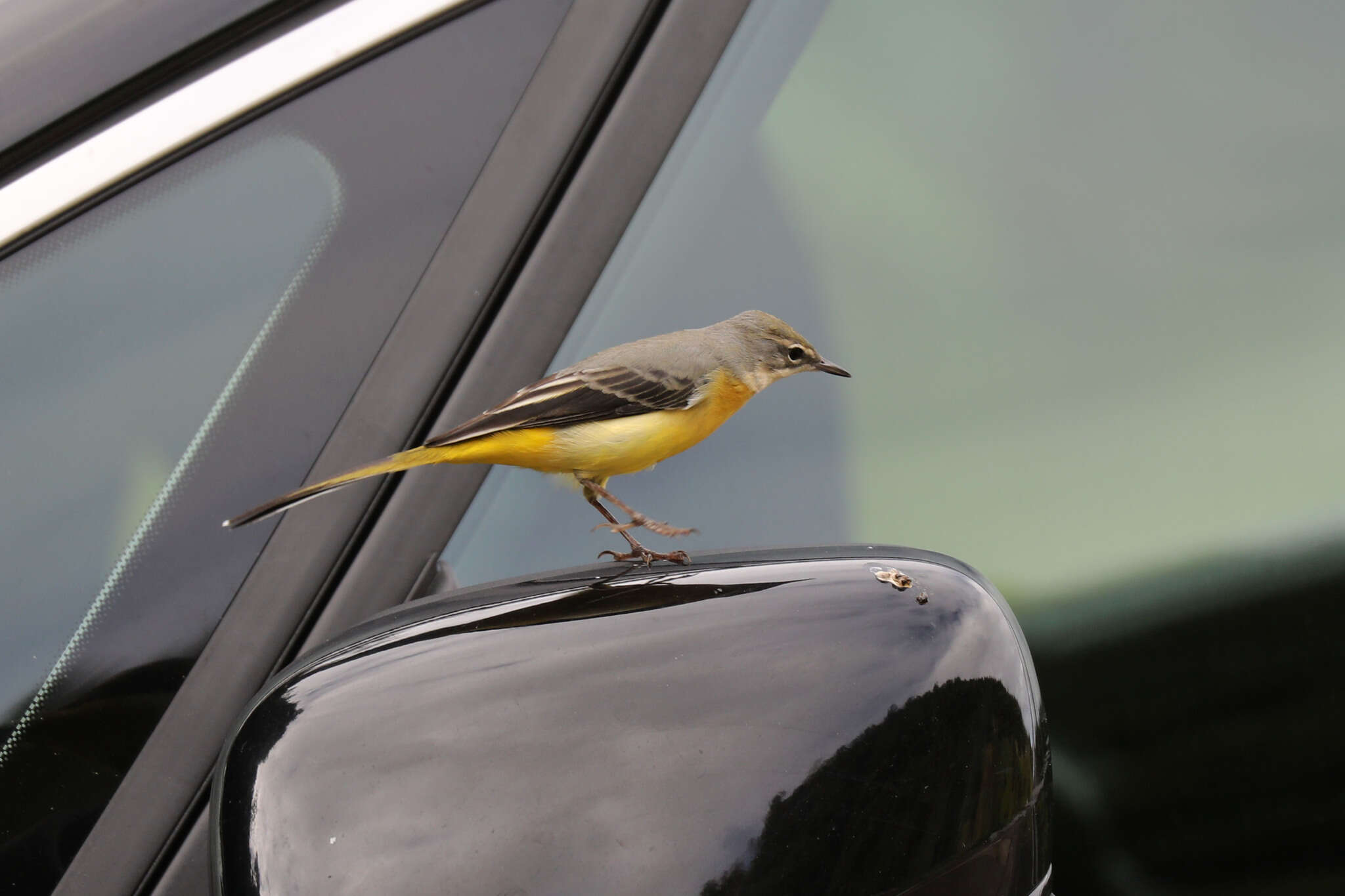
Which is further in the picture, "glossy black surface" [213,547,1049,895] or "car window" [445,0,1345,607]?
"car window" [445,0,1345,607]

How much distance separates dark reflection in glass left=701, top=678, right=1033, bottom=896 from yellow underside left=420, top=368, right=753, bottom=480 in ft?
2.23

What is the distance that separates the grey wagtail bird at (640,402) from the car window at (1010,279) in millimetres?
45

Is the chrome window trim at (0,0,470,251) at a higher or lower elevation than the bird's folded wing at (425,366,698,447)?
higher

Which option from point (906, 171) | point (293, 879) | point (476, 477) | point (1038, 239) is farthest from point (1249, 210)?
point (293, 879)

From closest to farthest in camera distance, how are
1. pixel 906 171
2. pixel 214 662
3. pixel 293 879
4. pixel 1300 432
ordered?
pixel 293 879 → pixel 214 662 → pixel 1300 432 → pixel 906 171

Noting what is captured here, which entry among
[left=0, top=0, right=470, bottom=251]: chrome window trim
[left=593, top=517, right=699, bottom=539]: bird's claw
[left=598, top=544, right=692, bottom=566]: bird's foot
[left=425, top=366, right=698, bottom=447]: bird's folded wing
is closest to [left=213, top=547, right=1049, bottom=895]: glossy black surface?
[left=598, top=544, right=692, bottom=566]: bird's foot

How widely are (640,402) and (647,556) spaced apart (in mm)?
215

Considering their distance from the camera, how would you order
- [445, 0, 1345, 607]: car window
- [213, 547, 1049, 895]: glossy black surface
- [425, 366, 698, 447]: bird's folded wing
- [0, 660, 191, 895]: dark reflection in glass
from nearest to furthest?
[213, 547, 1049, 895]: glossy black surface < [0, 660, 191, 895]: dark reflection in glass < [425, 366, 698, 447]: bird's folded wing < [445, 0, 1345, 607]: car window

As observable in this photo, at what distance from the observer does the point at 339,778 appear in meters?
0.83

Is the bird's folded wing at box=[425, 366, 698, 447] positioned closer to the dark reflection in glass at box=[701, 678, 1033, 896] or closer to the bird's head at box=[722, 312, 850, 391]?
the bird's head at box=[722, 312, 850, 391]

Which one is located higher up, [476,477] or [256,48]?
[256,48]

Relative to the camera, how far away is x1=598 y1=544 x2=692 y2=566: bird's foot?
1.33 m

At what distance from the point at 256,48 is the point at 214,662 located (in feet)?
2.42

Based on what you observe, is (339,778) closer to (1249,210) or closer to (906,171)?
(906,171)
